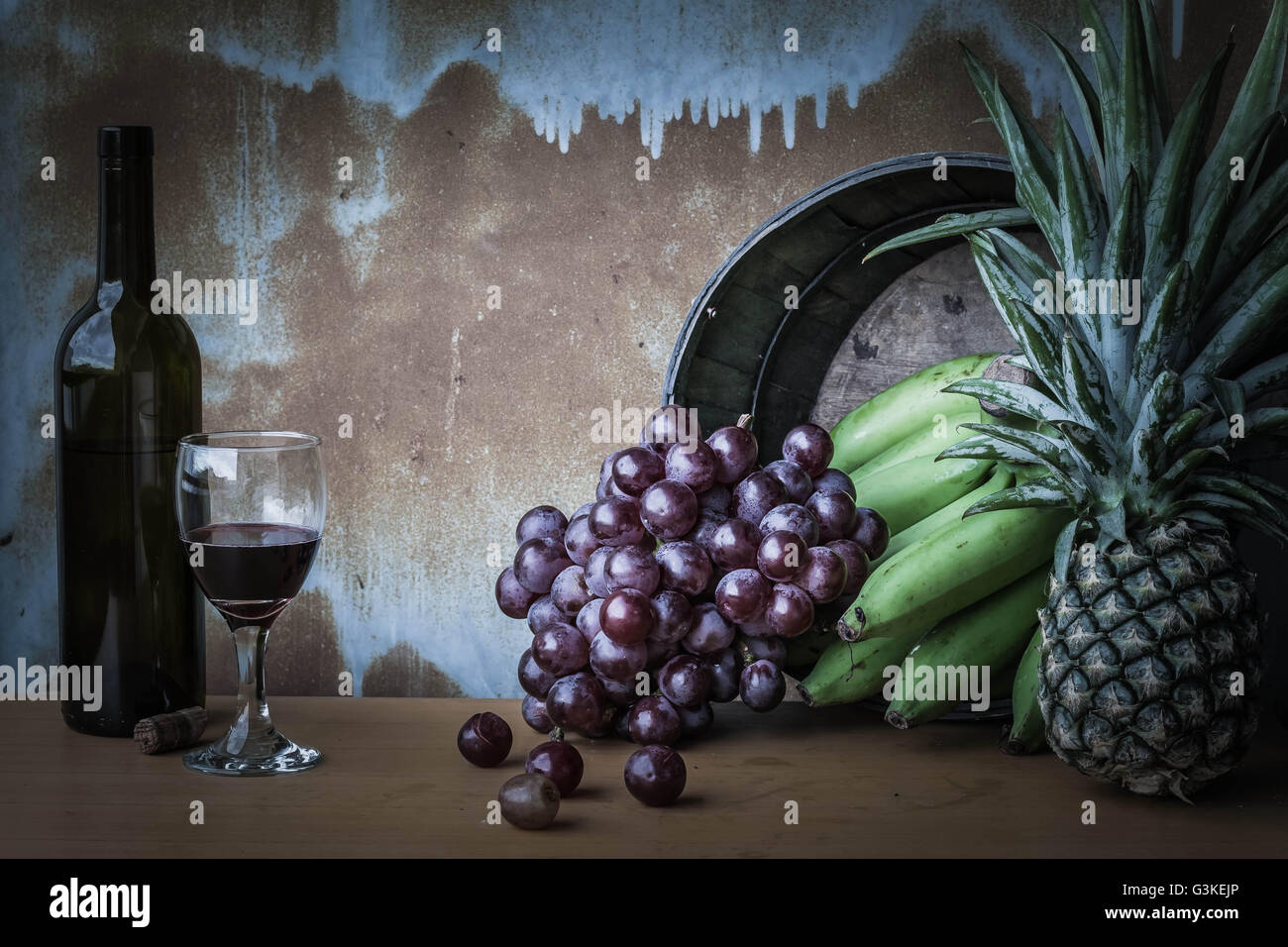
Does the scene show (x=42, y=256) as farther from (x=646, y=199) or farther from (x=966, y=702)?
(x=966, y=702)

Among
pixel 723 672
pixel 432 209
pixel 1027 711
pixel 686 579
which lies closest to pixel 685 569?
pixel 686 579

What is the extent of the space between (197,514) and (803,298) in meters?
0.68

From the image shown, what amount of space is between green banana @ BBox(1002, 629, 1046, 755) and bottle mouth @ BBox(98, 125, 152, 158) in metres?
0.93

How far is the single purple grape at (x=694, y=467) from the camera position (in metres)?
1.10

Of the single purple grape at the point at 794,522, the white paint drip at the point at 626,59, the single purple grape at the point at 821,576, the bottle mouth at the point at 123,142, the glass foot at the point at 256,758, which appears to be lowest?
the glass foot at the point at 256,758

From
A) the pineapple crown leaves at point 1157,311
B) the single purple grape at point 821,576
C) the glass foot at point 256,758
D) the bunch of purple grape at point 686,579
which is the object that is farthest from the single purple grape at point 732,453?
the glass foot at point 256,758

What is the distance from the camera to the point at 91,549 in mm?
1111

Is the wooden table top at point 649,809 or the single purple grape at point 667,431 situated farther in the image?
the single purple grape at point 667,431

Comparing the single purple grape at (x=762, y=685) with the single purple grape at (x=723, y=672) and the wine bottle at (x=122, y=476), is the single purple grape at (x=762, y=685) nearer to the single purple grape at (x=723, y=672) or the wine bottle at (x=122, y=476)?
the single purple grape at (x=723, y=672)

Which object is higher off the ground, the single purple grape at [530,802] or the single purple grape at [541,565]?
the single purple grape at [541,565]

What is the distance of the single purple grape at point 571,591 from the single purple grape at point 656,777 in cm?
20

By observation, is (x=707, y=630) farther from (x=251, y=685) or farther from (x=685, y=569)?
(x=251, y=685)

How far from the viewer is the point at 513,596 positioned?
1189mm
